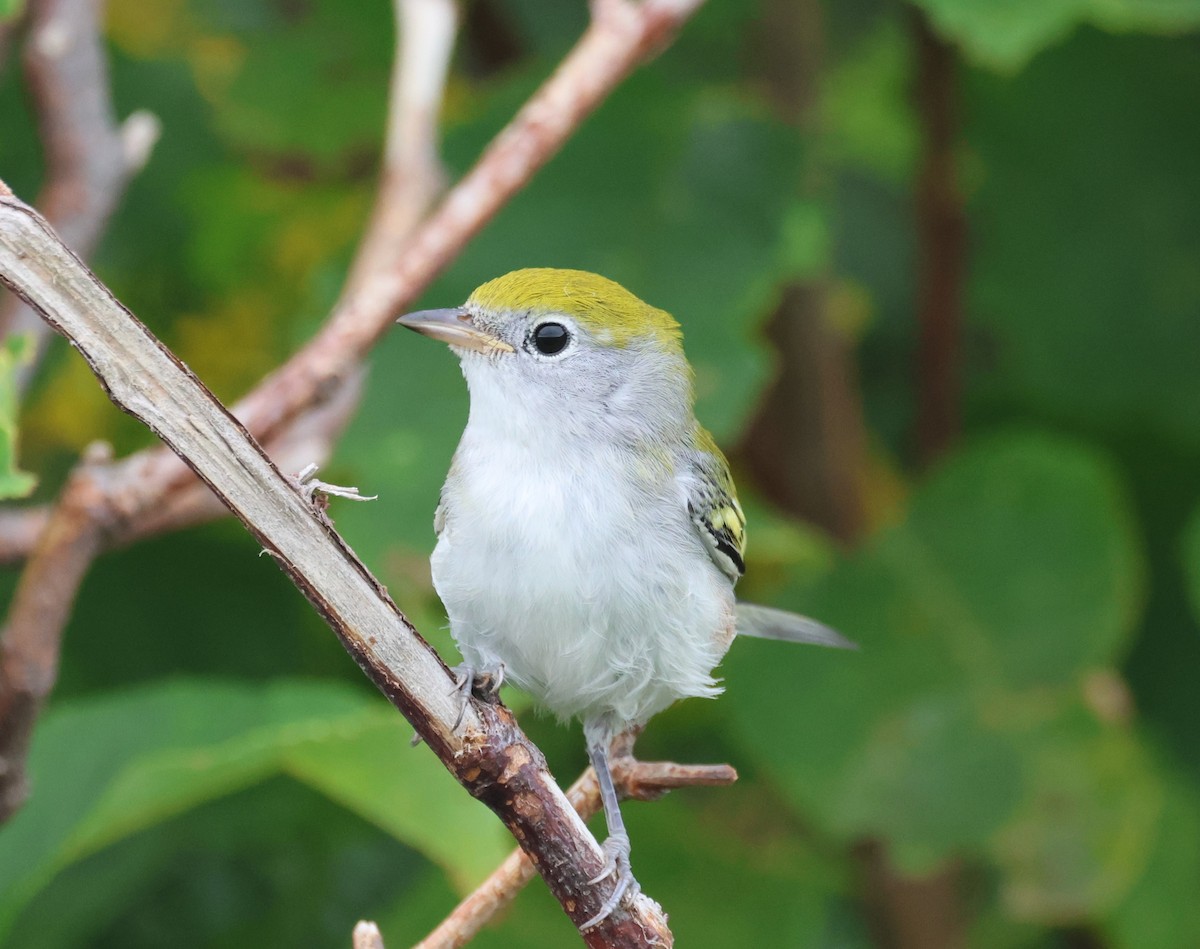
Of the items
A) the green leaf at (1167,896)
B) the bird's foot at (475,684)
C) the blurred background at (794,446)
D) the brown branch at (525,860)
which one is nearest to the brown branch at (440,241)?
the blurred background at (794,446)

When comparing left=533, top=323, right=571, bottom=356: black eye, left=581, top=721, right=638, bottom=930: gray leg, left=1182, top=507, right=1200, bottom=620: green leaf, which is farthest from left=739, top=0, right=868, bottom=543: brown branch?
left=581, top=721, right=638, bottom=930: gray leg

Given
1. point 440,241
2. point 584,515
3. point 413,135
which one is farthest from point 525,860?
point 413,135

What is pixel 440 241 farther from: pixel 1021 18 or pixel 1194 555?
pixel 1194 555

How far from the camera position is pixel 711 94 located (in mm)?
3291

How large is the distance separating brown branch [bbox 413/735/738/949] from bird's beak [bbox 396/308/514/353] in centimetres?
60

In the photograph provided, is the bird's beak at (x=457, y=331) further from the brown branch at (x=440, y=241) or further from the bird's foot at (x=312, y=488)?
the bird's foot at (x=312, y=488)

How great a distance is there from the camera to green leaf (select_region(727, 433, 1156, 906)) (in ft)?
10.1

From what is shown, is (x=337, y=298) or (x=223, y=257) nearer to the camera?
(x=337, y=298)

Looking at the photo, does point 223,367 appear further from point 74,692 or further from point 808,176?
point 808,176

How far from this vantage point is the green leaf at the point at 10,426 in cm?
157

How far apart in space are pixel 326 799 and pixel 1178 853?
204cm

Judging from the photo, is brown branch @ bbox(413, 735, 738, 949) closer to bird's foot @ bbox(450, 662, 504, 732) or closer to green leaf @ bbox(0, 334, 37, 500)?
bird's foot @ bbox(450, 662, 504, 732)

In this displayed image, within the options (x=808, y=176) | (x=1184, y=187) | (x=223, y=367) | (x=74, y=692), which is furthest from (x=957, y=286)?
(x=74, y=692)

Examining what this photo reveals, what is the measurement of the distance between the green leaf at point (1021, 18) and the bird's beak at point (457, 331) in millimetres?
1194
